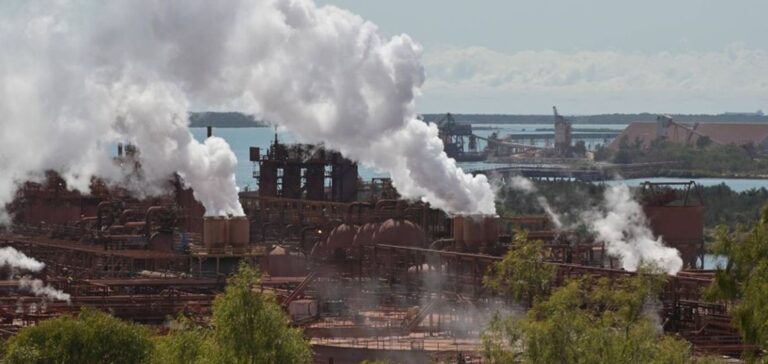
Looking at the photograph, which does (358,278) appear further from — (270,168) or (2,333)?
(270,168)

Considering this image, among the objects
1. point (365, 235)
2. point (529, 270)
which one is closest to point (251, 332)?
point (529, 270)

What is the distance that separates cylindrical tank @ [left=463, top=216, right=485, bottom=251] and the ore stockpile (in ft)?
0.17

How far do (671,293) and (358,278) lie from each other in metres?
17.6

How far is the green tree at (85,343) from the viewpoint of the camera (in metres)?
49.6

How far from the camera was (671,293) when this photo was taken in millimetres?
59594

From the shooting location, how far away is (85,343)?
50188 mm

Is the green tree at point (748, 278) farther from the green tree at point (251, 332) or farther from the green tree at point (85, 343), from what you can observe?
the green tree at point (85, 343)

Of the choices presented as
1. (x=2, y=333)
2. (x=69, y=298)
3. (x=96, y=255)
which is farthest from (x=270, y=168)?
(x=2, y=333)

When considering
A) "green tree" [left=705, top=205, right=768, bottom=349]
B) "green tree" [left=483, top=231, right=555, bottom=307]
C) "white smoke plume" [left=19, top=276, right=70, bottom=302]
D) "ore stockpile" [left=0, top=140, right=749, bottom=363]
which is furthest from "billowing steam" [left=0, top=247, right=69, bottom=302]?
"green tree" [left=705, top=205, right=768, bottom=349]

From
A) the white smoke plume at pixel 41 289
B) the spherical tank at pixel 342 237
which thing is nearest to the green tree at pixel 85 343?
the white smoke plume at pixel 41 289

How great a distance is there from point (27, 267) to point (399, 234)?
1763 centimetres

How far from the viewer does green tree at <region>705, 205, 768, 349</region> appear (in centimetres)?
Result: 3553

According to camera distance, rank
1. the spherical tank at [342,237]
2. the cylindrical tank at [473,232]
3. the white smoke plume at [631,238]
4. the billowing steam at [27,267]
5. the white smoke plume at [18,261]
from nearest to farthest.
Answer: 1. the billowing steam at [27,267]
2. the cylindrical tank at [473,232]
3. the white smoke plume at [631,238]
4. the spherical tank at [342,237]
5. the white smoke plume at [18,261]

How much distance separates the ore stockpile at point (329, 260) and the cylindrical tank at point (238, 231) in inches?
2.2
